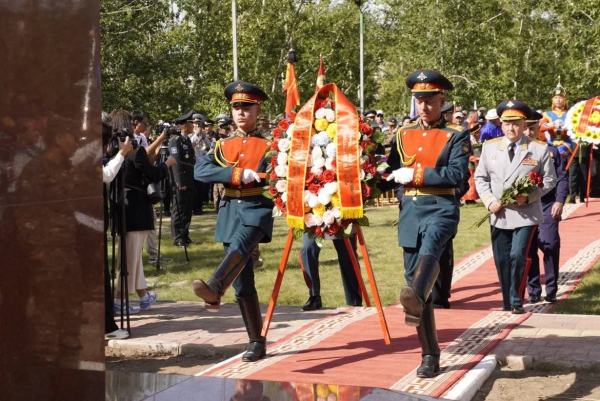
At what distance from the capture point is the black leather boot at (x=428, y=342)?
6.85 metres

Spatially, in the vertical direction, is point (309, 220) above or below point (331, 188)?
below

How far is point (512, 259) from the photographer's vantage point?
9.38 meters

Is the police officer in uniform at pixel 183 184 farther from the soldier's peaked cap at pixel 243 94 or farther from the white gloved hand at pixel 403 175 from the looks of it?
the white gloved hand at pixel 403 175

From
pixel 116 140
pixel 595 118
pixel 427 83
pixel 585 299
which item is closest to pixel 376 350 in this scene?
pixel 427 83

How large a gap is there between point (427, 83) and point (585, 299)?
12.9 ft

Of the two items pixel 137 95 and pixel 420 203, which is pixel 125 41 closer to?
pixel 137 95

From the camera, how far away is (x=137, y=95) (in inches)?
1394

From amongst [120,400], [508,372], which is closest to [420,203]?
[508,372]

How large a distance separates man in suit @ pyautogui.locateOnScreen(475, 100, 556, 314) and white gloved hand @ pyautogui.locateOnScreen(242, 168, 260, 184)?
2854 mm

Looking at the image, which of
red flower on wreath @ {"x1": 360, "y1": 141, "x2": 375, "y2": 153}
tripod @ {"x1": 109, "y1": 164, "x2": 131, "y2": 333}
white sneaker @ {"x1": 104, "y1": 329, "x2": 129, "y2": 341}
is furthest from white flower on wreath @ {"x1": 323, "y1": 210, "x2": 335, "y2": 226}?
white sneaker @ {"x1": 104, "y1": 329, "x2": 129, "y2": 341}

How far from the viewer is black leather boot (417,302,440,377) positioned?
685 cm

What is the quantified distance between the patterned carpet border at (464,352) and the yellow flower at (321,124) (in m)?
2.02

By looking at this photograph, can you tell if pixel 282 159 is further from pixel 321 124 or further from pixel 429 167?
pixel 429 167

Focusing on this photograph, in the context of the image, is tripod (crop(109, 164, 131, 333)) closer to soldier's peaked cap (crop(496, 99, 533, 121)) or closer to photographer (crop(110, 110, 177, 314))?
photographer (crop(110, 110, 177, 314))
